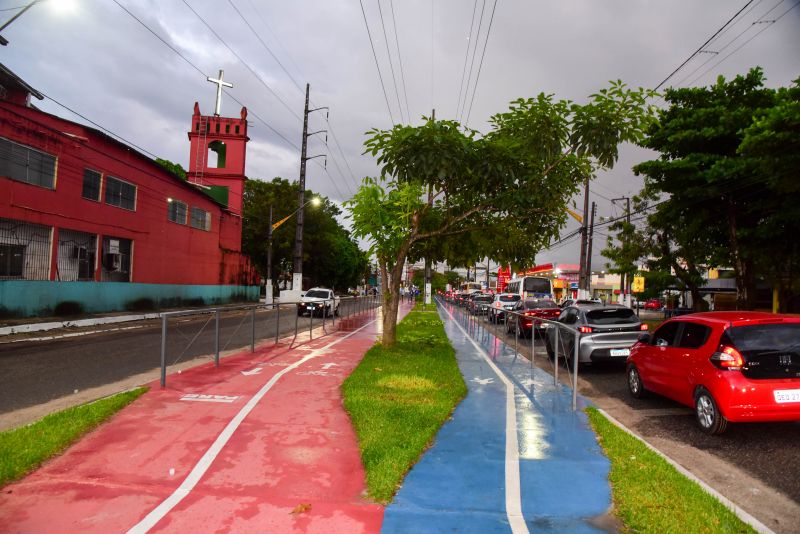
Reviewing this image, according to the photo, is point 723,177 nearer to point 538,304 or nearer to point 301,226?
point 538,304

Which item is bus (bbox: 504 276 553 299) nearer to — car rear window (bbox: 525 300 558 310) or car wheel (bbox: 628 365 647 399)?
car rear window (bbox: 525 300 558 310)

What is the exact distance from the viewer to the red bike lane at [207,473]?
3.59 meters

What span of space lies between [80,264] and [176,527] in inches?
855

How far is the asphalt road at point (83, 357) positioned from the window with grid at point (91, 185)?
7.13 meters

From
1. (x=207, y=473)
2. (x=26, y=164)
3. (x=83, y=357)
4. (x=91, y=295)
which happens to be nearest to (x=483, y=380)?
(x=207, y=473)

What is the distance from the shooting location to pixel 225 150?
126ft

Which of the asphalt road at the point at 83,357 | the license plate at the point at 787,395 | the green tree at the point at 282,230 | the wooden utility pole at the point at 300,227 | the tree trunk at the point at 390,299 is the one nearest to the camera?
the license plate at the point at 787,395

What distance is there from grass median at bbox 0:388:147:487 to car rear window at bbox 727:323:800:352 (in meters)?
7.54

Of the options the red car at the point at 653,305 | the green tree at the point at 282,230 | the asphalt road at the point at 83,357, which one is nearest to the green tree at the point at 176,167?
the green tree at the point at 282,230

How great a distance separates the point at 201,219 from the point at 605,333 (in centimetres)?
2868

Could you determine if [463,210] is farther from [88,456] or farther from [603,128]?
[88,456]

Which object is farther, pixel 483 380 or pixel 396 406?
pixel 483 380

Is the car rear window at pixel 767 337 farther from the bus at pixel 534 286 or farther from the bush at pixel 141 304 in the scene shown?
the bus at pixel 534 286

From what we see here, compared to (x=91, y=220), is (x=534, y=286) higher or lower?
lower
